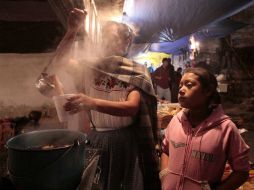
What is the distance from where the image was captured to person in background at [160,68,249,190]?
7.69 feet

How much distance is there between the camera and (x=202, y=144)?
7.97 ft

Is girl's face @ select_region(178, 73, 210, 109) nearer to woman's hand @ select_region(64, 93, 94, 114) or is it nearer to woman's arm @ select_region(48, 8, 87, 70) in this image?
woman's hand @ select_region(64, 93, 94, 114)

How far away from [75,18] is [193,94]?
1.28 m

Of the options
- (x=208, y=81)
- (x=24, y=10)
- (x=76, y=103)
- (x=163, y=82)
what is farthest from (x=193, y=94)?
(x=163, y=82)

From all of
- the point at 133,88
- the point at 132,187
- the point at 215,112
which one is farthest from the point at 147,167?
the point at 215,112

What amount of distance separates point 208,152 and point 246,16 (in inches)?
544

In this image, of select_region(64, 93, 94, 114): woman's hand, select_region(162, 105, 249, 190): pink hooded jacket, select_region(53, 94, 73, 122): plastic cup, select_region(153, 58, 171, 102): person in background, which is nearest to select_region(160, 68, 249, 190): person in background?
select_region(162, 105, 249, 190): pink hooded jacket

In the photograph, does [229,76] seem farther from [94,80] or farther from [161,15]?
[94,80]

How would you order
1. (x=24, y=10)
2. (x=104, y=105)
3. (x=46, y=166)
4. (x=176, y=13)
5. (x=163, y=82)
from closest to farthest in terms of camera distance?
1. (x=46, y=166)
2. (x=104, y=105)
3. (x=24, y=10)
4. (x=176, y=13)
5. (x=163, y=82)

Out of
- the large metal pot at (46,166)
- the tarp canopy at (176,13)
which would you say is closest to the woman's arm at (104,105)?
the large metal pot at (46,166)

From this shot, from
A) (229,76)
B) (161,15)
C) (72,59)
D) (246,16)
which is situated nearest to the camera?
(72,59)

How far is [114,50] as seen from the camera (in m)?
3.16

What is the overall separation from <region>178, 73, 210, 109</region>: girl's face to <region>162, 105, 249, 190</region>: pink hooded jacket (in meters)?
0.16

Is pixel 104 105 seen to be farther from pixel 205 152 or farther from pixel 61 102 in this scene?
pixel 205 152
